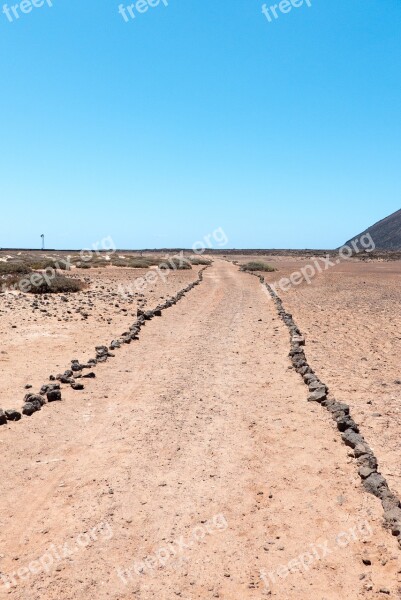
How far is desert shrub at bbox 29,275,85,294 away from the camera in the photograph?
23.4 metres

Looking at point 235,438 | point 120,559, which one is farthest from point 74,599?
point 235,438

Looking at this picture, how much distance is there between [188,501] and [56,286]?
2016 centimetres

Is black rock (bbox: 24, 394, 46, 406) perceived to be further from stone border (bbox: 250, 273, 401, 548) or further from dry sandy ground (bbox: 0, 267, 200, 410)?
stone border (bbox: 250, 273, 401, 548)

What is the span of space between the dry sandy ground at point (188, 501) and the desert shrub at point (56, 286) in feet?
51.2

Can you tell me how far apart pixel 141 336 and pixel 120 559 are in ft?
31.2

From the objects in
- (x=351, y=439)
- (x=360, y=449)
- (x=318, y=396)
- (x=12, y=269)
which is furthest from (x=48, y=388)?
(x=12, y=269)

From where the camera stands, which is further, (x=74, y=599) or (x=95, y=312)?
(x=95, y=312)

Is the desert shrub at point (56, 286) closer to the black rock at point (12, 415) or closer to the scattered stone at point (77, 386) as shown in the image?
the scattered stone at point (77, 386)

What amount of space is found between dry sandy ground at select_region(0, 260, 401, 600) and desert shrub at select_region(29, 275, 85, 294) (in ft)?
51.2

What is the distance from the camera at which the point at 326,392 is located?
8453mm

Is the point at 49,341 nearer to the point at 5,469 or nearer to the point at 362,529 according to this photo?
the point at 5,469

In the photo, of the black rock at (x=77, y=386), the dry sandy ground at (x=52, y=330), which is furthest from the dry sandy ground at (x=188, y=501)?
the dry sandy ground at (x=52, y=330)

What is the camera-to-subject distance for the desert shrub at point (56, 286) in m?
23.4

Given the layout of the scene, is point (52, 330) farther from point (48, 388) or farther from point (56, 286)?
point (56, 286)
